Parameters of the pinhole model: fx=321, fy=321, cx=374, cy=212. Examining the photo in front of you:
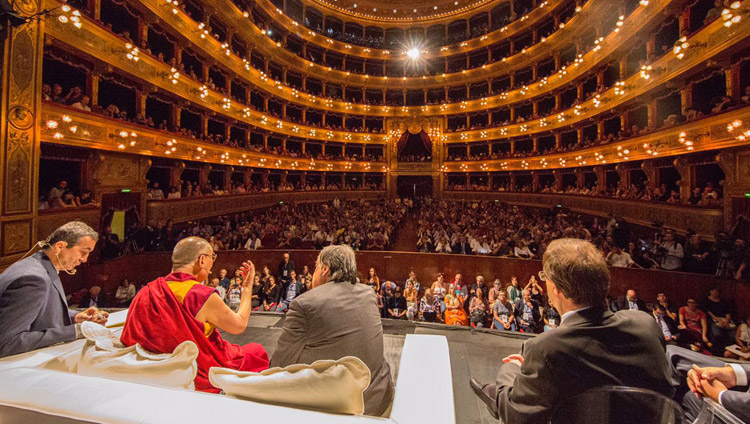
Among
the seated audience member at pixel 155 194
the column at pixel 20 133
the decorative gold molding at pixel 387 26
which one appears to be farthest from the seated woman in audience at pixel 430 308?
the decorative gold molding at pixel 387 26

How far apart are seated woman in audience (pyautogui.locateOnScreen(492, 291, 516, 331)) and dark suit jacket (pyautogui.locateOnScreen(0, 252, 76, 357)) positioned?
230 inches

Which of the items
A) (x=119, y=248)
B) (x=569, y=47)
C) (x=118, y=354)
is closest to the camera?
(x=118, y=354)

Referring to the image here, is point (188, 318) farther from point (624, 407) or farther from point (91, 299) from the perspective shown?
point (91, 299)

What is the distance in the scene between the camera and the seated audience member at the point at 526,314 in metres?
5.87


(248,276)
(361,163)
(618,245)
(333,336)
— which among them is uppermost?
(361,163)

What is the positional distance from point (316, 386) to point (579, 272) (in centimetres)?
133

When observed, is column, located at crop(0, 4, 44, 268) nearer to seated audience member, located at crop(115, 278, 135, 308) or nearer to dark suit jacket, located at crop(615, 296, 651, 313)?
seated audience member, located at crop(115, 278, 135, 308)

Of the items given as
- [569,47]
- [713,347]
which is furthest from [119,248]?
[569,47]

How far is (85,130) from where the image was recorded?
8.69 metres

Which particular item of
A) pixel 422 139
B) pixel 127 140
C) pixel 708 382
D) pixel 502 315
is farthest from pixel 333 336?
pixel 422 139

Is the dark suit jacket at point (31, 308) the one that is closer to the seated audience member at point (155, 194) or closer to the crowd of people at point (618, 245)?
the crowd of people at point (618, 245)

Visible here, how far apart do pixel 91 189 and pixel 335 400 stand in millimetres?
11707

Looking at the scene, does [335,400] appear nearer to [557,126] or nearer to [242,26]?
[242,26]

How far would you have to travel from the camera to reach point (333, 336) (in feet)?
6.26
